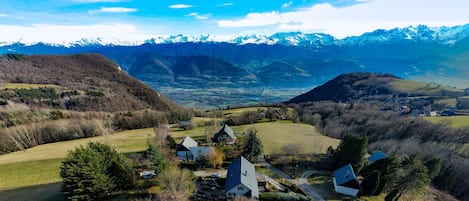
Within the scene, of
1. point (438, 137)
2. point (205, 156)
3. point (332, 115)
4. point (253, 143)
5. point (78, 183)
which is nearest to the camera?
point (78, 183)

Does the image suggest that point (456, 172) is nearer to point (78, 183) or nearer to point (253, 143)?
point (253, 143)

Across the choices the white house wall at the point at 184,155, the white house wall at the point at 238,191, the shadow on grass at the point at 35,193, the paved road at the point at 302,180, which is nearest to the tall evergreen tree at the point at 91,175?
the shadow on grass at the point at 35,193

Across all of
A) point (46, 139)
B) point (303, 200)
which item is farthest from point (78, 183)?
point (46, 139)

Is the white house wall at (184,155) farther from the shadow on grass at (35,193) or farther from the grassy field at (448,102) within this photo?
the grassy field at (448,102)

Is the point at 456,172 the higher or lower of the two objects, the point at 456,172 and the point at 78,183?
the lower

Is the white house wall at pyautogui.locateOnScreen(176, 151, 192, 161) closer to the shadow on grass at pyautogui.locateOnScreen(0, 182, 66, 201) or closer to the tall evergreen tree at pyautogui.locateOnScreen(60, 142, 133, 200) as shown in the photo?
the tall evergreen tree at pyautogui.locateOnScreen(60, 142, 133, 200)

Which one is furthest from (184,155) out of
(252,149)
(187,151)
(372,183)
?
(372,183)
